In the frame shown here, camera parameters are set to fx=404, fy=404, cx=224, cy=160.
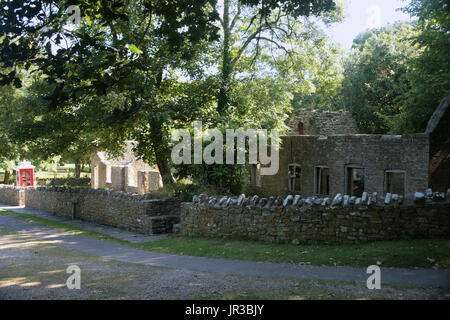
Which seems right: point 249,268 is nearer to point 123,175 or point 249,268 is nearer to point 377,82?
point 123,175

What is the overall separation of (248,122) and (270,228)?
34.2ft

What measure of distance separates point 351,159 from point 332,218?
748cm

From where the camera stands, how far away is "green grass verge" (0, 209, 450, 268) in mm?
8844

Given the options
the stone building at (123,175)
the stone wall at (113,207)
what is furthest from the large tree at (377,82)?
the stone wall at (113,207)

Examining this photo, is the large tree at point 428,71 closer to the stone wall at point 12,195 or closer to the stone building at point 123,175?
the stone building at point 123,175

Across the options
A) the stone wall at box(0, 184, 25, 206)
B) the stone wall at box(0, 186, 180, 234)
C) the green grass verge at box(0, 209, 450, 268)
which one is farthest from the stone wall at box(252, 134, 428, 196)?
the stone wall at box(0, 184, 25, 206)

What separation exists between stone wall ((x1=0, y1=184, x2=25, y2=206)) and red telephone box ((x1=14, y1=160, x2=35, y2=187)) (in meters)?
1.47

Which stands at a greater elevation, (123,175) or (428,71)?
(428,71)

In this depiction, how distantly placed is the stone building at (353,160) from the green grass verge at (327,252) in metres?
6.11

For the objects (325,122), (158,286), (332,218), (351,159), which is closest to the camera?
(158,286)

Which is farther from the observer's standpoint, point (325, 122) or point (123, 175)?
point (123, 175)

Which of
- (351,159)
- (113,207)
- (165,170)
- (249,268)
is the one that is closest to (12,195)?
(113,207)

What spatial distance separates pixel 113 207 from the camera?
1872cm

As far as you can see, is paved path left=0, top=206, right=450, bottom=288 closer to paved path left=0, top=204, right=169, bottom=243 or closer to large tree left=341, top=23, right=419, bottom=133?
paved path left=0, top=204, right=169, bottom=243
